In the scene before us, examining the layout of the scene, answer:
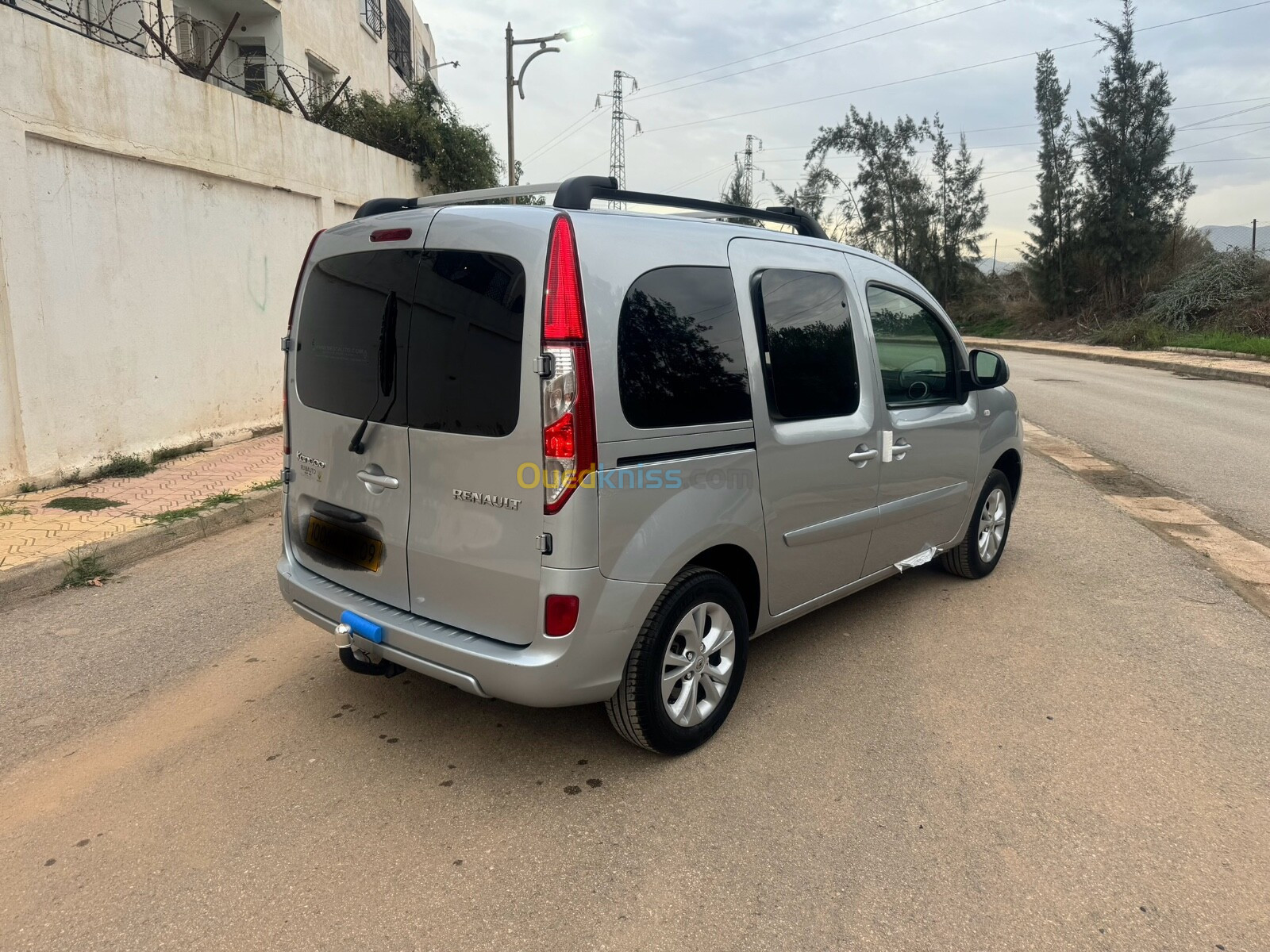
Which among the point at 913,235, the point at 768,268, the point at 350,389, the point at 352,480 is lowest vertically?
the point at 352,480

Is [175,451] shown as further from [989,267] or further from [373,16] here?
[989,267]

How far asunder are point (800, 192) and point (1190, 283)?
1013 inches

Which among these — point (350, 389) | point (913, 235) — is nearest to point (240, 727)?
point (350, 389)

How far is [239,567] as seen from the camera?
18.1ft

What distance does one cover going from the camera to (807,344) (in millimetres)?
3572

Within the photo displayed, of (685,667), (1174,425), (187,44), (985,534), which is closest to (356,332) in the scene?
(685,667)

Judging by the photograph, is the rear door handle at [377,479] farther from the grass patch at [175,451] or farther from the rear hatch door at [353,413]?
the grass patch at [175,451]

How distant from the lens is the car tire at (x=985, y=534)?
504 cm

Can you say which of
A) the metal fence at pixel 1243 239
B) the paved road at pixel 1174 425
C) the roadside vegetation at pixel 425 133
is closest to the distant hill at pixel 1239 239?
the metal fence at pixel 1243 239

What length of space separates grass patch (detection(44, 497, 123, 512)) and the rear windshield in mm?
4096

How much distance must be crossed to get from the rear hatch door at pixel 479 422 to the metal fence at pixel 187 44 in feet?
20.2

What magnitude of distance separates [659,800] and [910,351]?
2600 mm

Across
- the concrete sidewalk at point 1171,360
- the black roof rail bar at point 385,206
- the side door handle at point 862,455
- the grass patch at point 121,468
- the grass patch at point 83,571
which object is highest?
the black roof rail bar at point 385,206

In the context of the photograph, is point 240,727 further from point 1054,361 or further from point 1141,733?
point 1054,361
